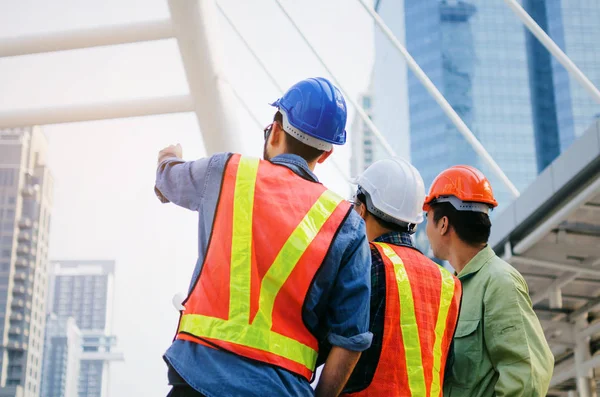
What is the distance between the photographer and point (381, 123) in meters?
102

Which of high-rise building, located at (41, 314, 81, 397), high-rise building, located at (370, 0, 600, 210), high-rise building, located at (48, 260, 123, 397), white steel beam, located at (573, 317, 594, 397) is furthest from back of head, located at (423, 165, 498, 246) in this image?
high-rise building, located at (48, 260, 123, 397)

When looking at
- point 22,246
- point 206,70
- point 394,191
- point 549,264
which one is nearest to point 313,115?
point 394,191

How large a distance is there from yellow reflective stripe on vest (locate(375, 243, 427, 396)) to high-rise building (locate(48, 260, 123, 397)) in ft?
421

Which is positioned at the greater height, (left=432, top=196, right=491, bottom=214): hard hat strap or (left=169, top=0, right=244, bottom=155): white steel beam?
(left=169, top=0, right=244, bottom=155): white steel beam

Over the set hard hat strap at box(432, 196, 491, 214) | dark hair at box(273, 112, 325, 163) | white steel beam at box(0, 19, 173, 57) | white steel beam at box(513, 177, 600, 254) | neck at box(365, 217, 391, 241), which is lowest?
neck at box(365, 217, 391, 241)

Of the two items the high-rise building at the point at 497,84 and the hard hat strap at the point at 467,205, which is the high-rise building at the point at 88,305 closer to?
the high-rise building at the point at 497,84

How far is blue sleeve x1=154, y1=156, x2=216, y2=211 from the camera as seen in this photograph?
8.02 ft

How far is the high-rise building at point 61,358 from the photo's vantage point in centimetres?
10506

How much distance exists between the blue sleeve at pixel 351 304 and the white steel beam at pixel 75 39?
5.80 m

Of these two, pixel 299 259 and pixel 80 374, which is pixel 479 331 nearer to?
pixel 299 259

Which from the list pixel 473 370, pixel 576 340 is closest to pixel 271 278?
pixel 473 370

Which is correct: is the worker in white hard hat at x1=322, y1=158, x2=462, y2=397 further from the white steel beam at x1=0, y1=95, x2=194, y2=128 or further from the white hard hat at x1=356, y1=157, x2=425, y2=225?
the white steel beam at x1=0, y1=95, x2=194, y2=128

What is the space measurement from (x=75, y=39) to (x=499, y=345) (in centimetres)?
582

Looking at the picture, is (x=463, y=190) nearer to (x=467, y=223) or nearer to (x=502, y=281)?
(x=467, y=223)
